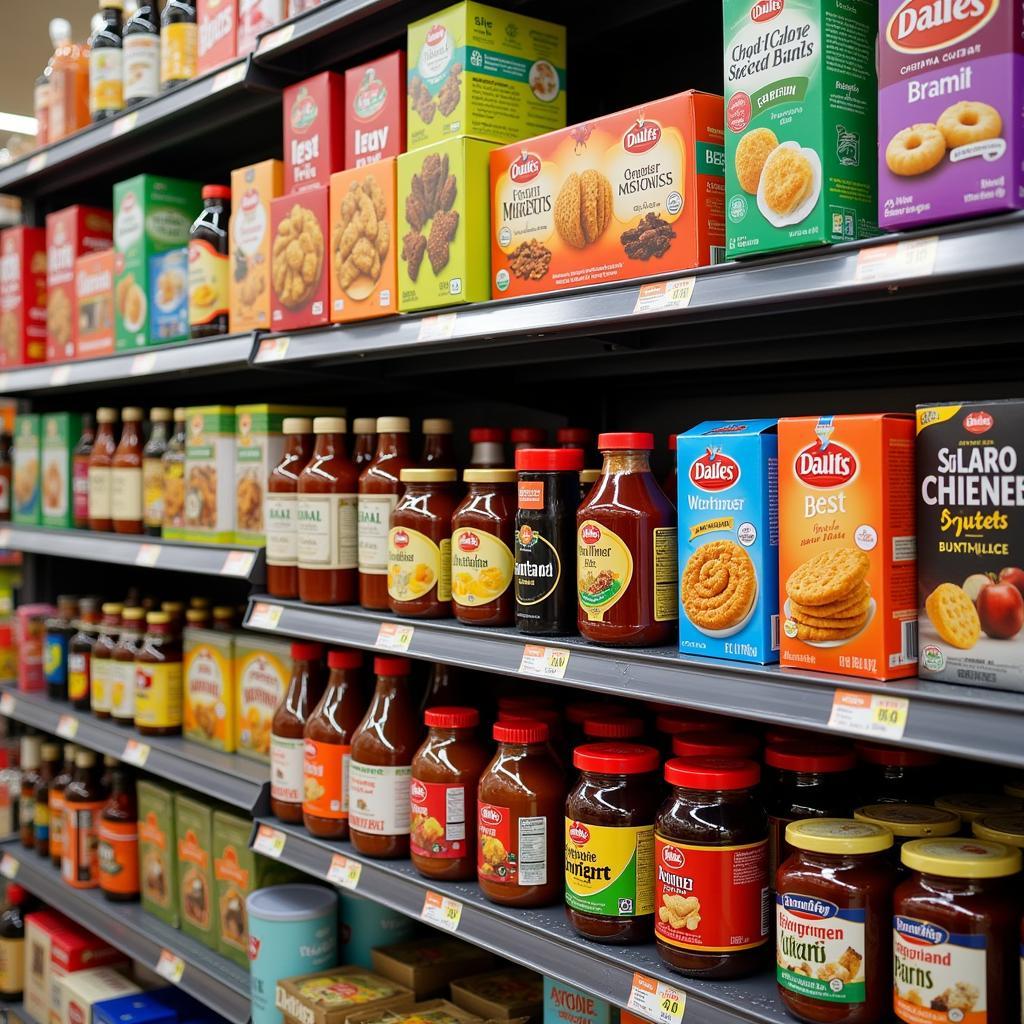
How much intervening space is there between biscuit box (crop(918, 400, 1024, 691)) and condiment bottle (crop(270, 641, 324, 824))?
1307 millimetres

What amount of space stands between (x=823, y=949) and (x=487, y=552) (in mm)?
763

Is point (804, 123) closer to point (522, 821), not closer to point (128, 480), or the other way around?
point (522, 821)

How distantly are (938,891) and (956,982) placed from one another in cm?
9

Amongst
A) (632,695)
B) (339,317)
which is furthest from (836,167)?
(339,317)

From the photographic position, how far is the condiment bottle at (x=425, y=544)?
6.00 ft

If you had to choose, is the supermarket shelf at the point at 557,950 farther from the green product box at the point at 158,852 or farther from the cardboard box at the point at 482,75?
the cardboard box at the point at 482,75

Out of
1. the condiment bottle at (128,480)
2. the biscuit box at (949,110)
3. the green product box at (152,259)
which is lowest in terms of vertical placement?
the condiment bottle at (128,480)

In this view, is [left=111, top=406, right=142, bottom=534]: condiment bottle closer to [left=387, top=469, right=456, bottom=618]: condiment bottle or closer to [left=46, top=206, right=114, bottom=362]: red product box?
[left=46, top=206, right=114, bottom=362]: red product box

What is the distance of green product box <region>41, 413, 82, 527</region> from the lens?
3.11 m

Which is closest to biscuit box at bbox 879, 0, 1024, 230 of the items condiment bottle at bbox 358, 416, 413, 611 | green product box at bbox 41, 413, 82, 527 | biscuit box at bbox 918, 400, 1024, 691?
biscuit box at bbox 918, 400, 1024, 691

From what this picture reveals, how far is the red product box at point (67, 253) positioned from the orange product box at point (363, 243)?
1.38m

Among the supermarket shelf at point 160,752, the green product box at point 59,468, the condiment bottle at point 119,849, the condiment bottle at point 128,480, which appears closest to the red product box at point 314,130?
the condiment bottle at point 128,480

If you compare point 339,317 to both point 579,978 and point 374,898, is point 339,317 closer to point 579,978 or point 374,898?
point 374,898

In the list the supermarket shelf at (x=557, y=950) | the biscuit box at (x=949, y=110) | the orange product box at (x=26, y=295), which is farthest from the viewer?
the orange product box at (x=26, y=295)
